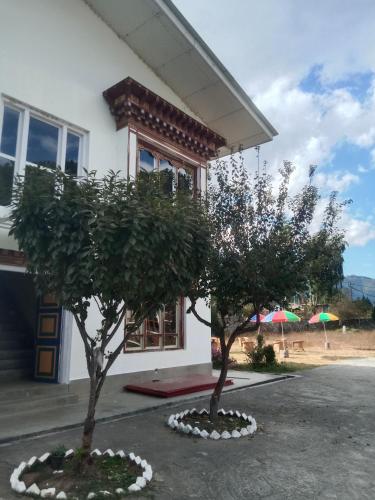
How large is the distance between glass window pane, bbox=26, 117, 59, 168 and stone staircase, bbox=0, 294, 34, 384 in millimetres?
4631

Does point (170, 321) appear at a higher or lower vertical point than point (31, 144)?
lower

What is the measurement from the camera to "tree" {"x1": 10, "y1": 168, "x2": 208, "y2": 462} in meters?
4.50

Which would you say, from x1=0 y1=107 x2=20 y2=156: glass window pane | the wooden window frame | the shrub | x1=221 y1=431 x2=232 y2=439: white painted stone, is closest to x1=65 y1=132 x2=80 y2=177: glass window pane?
x1=0 y1=107 x2=20 y2=156: glass window pane

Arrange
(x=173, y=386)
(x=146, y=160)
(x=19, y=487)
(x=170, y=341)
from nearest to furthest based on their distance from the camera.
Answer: (x=19, y=487)
(x=173, y=386)
(x=146, y=160)
(x=170, y=341)

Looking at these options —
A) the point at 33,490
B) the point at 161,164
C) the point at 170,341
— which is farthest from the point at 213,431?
the point at 161,164

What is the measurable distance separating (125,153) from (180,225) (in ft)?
21.4

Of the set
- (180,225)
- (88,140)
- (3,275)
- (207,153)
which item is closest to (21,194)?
(180,225)

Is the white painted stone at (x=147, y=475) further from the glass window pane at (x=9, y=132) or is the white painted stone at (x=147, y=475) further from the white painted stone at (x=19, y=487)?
the glass window pane at (x=9, y=132)

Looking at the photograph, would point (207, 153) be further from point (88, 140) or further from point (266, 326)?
point (266, 326)

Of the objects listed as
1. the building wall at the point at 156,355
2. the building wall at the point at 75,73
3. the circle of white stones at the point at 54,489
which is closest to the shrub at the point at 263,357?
the building wall at the point at 156,355

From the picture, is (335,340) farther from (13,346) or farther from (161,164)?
(13,346)

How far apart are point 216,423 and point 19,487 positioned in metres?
3.58

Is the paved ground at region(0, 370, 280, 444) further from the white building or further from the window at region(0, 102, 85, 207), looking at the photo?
the window at region(0, 102, 85, 207)

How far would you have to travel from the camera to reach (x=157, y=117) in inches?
452
